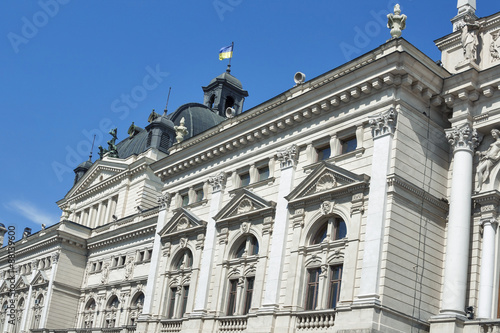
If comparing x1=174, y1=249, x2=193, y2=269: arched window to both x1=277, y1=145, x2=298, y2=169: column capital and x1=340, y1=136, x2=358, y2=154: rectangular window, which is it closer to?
x1=277, y1=145, x2=298, y2=169: column capital

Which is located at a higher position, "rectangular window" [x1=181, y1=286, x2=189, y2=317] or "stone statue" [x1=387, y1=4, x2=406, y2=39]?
"stone statue" [x1=387, y1=4, x2=406, y2=39]

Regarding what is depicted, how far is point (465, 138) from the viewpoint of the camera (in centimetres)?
2797

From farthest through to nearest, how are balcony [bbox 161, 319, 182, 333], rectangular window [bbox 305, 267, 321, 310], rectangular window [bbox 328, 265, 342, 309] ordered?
balcony [bbox 161, 319, 182, 333]
rectangular window [bbox 305, 267, 321, 310]
rectangular window [bbox 328, 265, 342, 309]

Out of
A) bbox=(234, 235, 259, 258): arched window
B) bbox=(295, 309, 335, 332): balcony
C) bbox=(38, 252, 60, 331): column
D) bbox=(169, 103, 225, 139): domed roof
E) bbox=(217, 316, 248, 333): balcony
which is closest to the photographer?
bbox=(295, 309, 335, 332): balcony

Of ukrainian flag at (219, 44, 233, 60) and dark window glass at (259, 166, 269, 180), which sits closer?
dark window glass at (259, 166, 269, 180)

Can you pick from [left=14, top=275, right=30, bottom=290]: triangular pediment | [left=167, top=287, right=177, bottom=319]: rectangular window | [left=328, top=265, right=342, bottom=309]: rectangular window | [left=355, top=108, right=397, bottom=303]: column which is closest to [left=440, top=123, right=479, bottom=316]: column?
[left=355, top=108, right=397, bottom=303]: column

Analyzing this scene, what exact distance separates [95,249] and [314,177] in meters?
32.5

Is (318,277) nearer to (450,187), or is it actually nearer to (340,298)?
(340,298)

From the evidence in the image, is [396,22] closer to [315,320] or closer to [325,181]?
[325,181]

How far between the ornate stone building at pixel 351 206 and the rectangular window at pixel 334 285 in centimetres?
7

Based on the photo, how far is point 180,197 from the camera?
4066 cm

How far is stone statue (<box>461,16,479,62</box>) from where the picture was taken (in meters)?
29.5

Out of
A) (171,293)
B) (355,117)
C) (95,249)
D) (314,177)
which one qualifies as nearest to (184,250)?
(171,293)

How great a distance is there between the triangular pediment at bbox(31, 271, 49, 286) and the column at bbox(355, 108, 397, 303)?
39039mm
